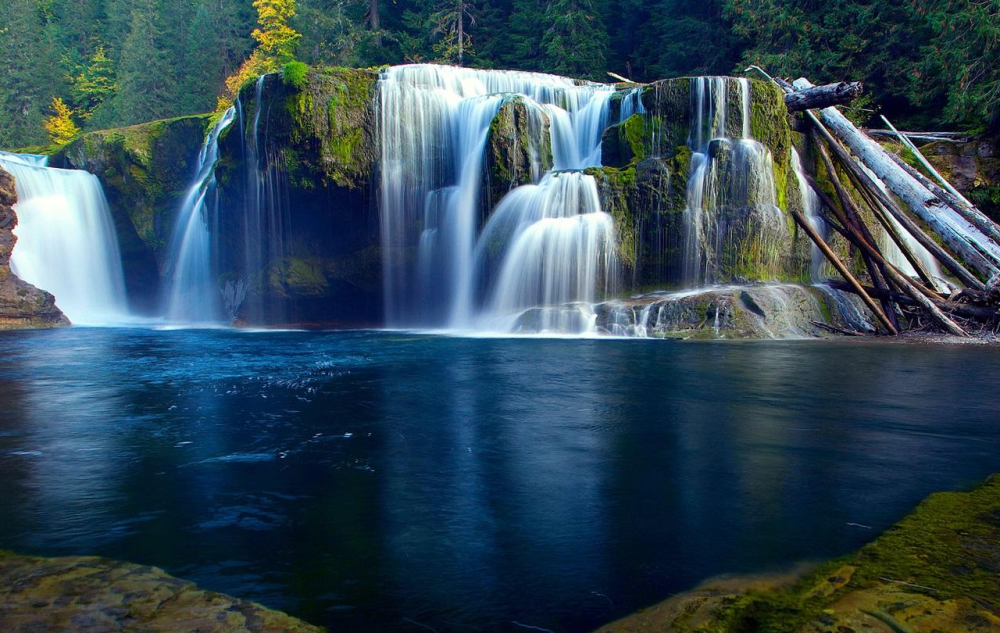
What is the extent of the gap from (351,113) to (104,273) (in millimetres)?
13132

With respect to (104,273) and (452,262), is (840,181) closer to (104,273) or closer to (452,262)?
(452,262)

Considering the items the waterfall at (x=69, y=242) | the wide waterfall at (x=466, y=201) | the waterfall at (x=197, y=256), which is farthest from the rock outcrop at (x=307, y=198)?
the waterfall at (x=69, y=242)

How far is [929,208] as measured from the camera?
45.8 feet

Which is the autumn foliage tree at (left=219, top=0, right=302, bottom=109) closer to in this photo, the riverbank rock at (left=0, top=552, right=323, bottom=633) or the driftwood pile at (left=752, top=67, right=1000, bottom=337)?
the driftwood pile at (left=752, top=67, right=1000, bottom=337)

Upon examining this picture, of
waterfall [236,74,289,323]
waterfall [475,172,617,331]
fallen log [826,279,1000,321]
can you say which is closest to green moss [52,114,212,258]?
waterfall [236,74,289,323]

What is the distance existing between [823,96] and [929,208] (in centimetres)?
403

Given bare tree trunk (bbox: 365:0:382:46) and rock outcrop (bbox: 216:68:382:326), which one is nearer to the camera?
rock outcrop (bbox: 216:68:382:326)

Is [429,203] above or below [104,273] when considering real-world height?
above

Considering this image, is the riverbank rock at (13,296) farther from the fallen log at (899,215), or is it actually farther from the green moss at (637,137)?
the fallen log at (899,215)

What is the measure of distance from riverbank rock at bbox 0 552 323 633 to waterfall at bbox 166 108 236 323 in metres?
20.2

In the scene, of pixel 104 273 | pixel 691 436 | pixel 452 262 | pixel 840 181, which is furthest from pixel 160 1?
pixel 691 436

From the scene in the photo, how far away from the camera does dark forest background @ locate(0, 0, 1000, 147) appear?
70.2 ft

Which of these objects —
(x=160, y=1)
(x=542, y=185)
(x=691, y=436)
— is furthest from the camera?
(x=160, y=1)

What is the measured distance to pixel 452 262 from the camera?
58.5 ft
